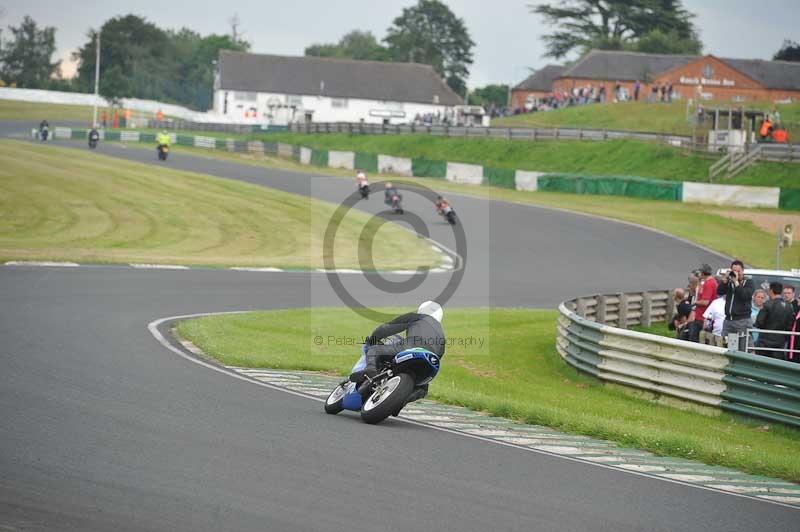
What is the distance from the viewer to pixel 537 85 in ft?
389

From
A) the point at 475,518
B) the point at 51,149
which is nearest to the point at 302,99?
the point at 51,149

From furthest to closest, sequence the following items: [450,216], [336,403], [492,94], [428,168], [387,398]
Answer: [492,94], [428,168], [450,216], [336,403], [387,398]

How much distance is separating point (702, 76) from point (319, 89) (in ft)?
129

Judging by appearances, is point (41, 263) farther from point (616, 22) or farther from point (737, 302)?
point (616, 22)

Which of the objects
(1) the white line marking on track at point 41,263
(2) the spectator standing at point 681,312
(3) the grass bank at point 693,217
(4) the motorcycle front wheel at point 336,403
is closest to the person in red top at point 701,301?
(2) the spectator standing at point 681,312

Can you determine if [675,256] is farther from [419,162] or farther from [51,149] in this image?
[51,149]

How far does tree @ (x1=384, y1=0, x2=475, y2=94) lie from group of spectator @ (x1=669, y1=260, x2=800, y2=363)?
431ft

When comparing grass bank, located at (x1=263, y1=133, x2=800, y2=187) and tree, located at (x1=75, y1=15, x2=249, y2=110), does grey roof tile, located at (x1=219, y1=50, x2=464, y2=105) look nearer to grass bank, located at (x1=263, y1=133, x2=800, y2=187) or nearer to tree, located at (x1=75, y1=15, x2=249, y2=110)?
tree, located at (x1=75, y1=15, x2=249, y2=110)

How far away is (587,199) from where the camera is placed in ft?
172

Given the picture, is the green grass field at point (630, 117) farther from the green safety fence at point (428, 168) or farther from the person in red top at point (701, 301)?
the person in red top at point (701, 301)

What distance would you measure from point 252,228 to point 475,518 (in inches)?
1273

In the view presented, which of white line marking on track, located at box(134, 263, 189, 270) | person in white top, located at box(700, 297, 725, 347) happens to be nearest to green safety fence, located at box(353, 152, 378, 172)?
white line marking on track, located at box(134, 263, 189, 270)

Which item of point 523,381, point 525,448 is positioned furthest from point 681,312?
point 525,448

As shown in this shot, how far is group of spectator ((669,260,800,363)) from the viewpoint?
1498 cm
